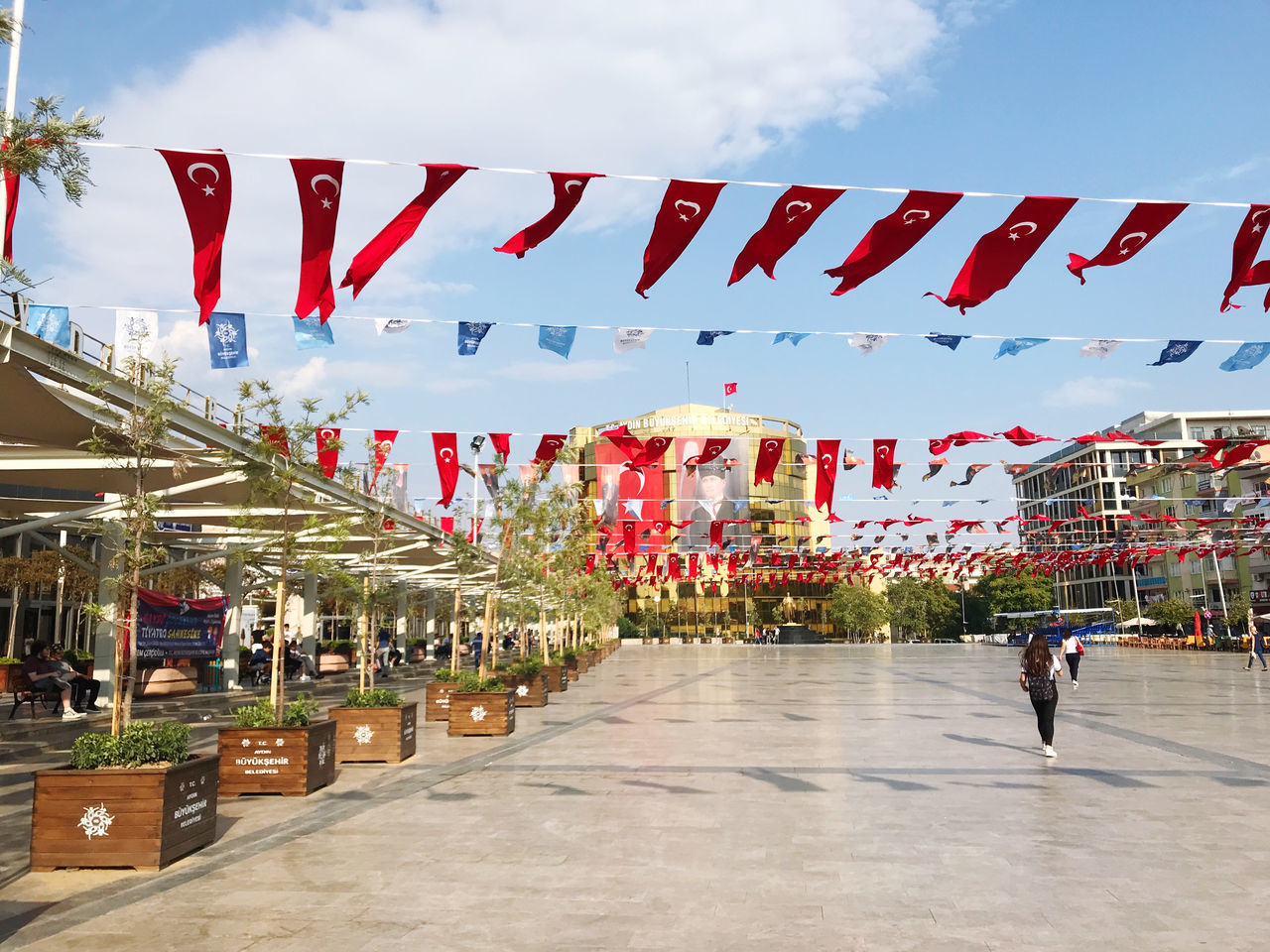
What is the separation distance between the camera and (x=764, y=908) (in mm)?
5906

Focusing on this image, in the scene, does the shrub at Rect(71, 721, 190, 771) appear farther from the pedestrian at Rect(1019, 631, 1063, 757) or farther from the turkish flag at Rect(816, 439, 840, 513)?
the turkish flag at Rect(816, 439, 840, 513)

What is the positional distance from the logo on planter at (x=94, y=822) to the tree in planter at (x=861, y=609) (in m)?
98.8

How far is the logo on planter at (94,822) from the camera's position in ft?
22.8

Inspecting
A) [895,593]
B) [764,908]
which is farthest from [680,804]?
[895,593]

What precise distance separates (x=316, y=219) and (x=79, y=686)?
1539 cm

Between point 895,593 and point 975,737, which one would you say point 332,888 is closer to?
point 975,737

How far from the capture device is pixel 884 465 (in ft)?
73.6

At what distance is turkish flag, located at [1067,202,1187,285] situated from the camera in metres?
9.02

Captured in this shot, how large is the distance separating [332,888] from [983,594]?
10595cm

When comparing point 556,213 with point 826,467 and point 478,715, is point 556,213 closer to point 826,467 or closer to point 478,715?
point 478,715

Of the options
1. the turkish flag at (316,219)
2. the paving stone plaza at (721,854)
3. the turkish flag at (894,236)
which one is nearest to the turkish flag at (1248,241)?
the turkish flag at (894,236)

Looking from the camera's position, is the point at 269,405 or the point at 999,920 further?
the point at 269,405

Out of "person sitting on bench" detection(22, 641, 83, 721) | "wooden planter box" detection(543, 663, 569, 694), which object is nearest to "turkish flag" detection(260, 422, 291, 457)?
"person sitting on bench" detection(22, 641, 83, 721)

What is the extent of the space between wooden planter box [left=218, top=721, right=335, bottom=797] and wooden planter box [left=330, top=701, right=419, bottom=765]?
226 centimetres
